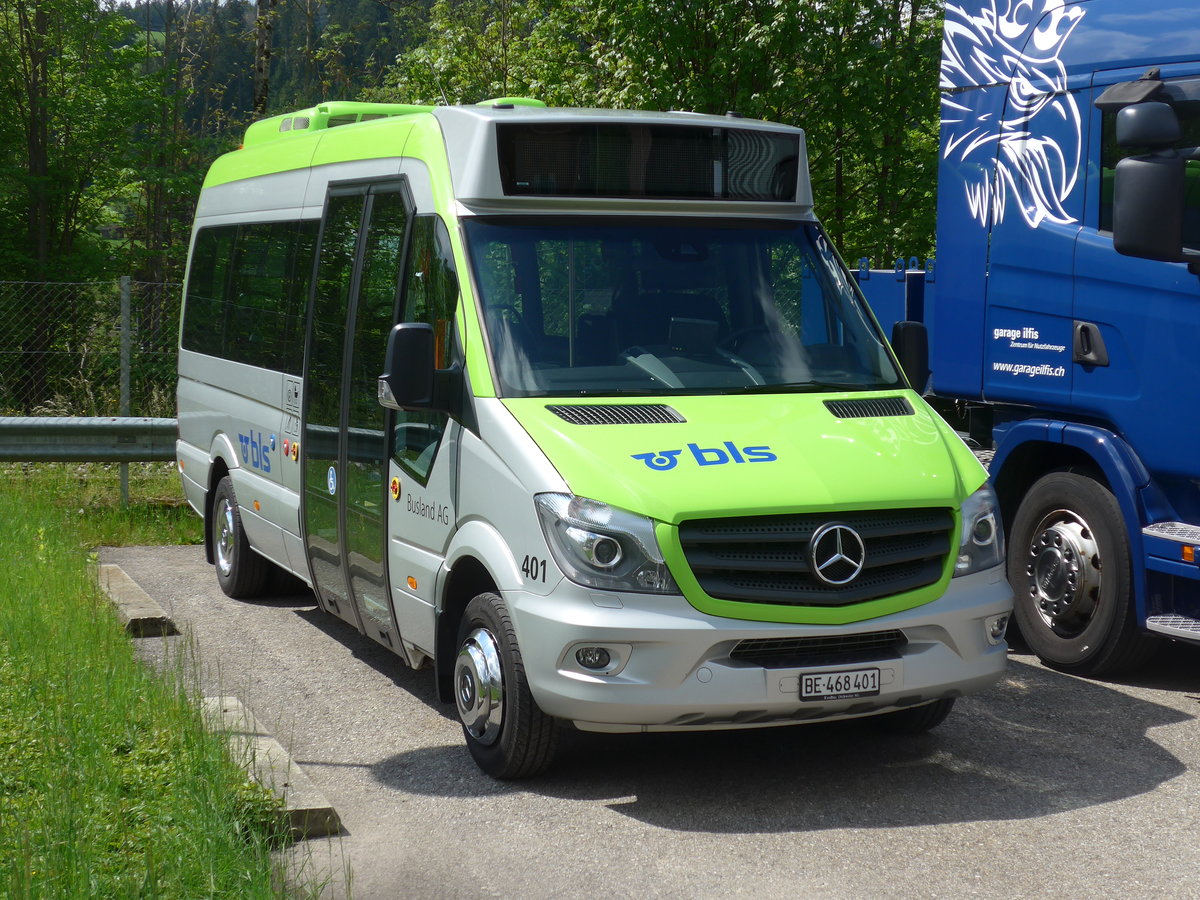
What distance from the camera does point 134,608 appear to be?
8414 millimetres

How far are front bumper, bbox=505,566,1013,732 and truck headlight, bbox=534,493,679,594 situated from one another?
5 cm

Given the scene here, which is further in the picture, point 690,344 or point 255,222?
point 255,222

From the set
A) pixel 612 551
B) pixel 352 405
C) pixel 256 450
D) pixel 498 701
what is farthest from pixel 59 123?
pixel 612 551

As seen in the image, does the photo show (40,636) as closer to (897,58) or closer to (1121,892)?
(1121,892)

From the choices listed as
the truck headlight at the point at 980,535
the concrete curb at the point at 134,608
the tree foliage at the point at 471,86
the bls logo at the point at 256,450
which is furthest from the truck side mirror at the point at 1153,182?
the tree foliage at the point at 471,86

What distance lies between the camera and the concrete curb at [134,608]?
809cm

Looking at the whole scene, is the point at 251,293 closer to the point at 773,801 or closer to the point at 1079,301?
the point at 1079,301

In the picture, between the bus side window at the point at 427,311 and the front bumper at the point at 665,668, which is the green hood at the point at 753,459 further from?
the bus side window at the point at 427,311

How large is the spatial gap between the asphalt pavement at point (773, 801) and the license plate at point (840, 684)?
446mm

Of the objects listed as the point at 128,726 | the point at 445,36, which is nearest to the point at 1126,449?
the point at 128,726

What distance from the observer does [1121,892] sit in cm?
465

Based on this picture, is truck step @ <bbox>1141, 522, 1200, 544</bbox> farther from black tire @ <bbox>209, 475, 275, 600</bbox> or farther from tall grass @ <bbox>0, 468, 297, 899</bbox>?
black tire @ <bbox>209, 475, 275, 600</bbox>

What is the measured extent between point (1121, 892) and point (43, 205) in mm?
23020

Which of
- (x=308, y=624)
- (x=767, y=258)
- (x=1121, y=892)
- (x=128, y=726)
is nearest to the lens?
(x=1121, y=892)
